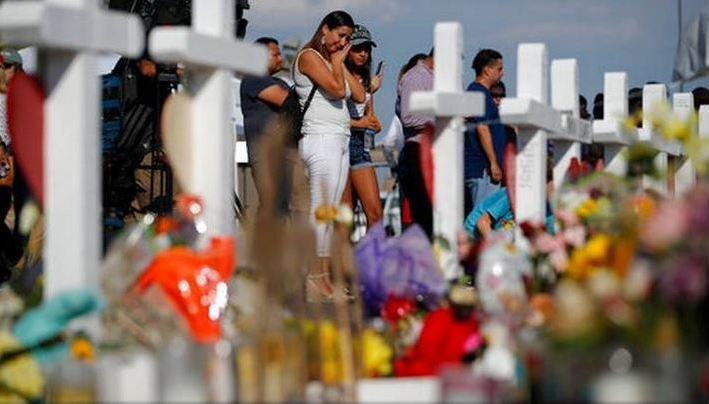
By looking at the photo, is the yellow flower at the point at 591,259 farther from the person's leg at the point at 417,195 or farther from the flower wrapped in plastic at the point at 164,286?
the person's leg at the point at 417,195

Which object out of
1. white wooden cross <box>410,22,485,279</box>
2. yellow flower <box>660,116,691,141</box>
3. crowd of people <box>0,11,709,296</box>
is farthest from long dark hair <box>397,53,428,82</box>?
yellow flower <box>660,116,691,141</box>

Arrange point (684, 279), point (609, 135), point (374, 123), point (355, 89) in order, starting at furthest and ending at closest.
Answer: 1. point (374, 123)
2. point (355, 89)
3. point (609, 135)
4. point (684, 279)

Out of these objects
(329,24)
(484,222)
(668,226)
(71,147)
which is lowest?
(484,222)

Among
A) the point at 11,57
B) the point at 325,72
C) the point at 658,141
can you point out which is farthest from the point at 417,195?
the point at 11,57

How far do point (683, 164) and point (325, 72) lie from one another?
1928mm

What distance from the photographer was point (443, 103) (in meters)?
4.43

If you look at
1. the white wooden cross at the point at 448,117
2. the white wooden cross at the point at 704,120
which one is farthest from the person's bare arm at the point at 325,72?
the white wooden cross at the point at 704,120

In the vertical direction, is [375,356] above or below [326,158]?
below

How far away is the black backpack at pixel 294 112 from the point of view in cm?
691

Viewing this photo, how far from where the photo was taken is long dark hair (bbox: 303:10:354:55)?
6.82m

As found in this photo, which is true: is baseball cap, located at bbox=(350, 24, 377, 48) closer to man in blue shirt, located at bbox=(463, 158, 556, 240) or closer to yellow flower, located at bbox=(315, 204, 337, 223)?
man in blue shirt, located at bbox=(463, 158, 556, 240)

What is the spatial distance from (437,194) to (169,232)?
1.19 m

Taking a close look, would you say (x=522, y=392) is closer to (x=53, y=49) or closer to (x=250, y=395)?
(x=250, y=395)

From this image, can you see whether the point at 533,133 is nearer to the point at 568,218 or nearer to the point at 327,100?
the point at 568,218
